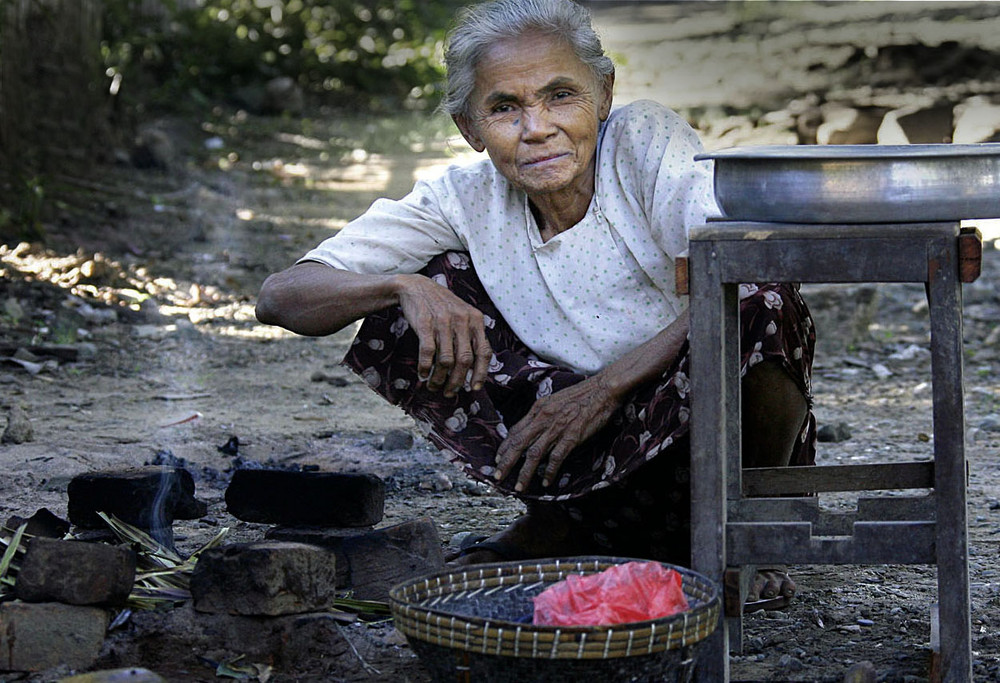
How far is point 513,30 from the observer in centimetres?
291

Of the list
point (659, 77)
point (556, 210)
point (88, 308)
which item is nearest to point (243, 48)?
point (659, 77)

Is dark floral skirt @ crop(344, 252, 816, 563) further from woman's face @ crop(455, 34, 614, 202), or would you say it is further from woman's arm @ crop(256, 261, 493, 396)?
woman's face @ crop(455, 34, 614, 202)

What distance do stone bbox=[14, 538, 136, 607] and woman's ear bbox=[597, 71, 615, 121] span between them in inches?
57.9

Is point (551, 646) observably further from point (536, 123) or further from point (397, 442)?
point (397, 442)

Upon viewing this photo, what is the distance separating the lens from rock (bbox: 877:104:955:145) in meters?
9.96

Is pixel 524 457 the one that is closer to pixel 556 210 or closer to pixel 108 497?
pixel 556 210

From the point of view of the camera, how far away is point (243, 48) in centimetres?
1252

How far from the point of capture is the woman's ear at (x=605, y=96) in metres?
3.04

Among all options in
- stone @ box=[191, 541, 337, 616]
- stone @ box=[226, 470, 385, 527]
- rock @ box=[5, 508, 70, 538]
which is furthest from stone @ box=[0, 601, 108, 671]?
stone @ box=[226, 470, 385, 527]

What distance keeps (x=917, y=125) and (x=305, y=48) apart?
611 centimetres

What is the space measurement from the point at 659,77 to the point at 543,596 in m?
10.8

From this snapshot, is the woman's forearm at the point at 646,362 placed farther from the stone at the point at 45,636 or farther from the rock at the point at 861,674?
the stone at the point at 45,636

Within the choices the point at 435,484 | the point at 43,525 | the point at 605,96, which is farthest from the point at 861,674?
the point at 435,484

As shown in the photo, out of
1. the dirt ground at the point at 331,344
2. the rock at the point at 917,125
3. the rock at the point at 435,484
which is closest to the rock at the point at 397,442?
the dirt ground at the point at 331,344
